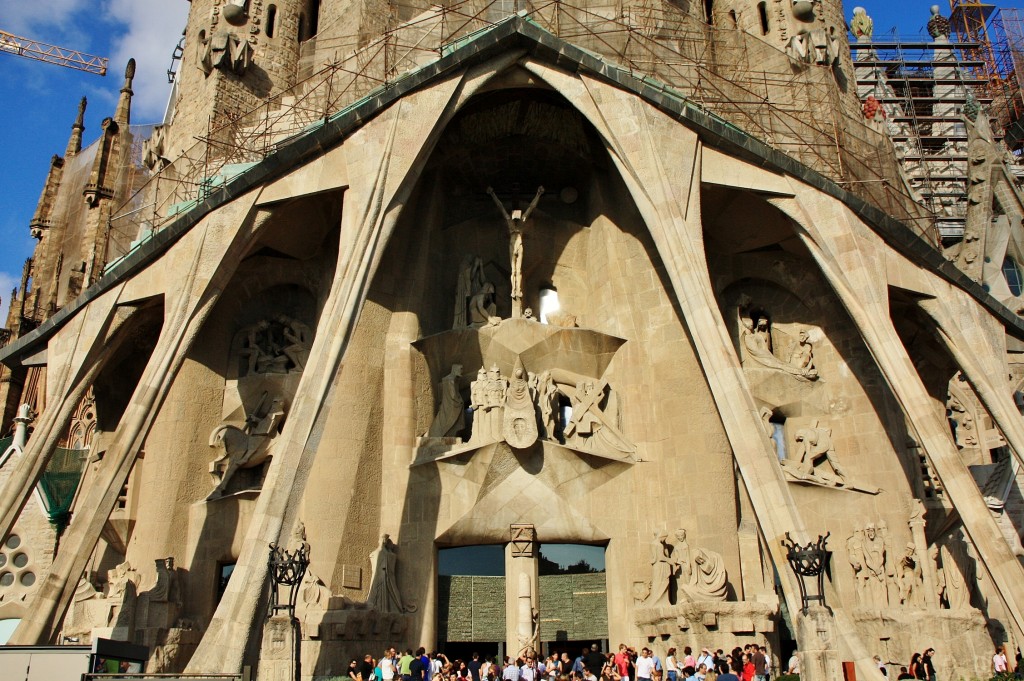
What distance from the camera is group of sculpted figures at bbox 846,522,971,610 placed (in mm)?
14391

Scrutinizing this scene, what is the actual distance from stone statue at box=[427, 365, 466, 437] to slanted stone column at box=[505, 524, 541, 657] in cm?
208

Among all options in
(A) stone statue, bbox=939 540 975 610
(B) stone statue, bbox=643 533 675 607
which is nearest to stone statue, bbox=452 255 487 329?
(B) stone statue, bbox=643 533 675 607

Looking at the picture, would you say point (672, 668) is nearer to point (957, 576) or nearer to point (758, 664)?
point (758, 664)

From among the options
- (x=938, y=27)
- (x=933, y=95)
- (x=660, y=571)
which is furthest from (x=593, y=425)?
(x=938, y=27)

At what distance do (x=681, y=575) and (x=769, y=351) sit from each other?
4661mm

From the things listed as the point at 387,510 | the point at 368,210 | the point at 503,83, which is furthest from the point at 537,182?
the point at 387,510

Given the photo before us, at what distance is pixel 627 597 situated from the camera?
614 inches

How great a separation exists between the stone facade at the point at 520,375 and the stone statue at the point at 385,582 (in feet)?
0.16

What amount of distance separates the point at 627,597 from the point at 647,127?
7622mm

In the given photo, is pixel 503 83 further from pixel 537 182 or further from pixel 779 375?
pixel 779 375

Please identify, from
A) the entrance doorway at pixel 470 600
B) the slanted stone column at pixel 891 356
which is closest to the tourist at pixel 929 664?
the slanted stone column at pixel 891 356

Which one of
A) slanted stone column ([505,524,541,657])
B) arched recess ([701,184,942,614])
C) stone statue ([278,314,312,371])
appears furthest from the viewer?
stone statue ([278,314,312,371])

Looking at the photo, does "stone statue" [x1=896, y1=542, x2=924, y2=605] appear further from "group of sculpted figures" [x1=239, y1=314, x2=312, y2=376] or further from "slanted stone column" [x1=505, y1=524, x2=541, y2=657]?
"group of sculpted figures" [x1=239, y1=314, x2=312, y2=376]

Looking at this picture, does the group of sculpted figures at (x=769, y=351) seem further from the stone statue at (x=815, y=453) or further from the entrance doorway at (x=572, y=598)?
the entrance doorway at (x=572, y=598)
